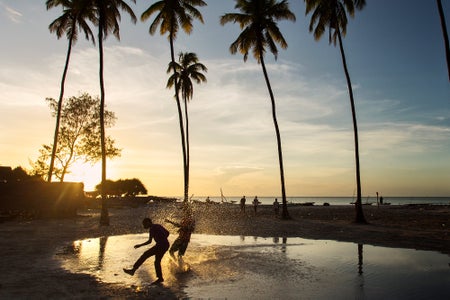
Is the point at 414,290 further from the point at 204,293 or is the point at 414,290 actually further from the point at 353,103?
the point at 353,103

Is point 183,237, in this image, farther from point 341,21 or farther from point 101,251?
point 341,21

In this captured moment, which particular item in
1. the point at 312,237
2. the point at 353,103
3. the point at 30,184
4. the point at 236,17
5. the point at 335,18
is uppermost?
the point at 236,17

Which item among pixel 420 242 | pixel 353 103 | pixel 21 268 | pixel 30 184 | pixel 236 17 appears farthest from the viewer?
pixel 236 17

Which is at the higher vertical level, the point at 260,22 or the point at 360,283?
the point at 260,22

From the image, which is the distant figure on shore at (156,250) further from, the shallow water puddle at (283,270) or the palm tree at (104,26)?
the palm tree at (104,26)

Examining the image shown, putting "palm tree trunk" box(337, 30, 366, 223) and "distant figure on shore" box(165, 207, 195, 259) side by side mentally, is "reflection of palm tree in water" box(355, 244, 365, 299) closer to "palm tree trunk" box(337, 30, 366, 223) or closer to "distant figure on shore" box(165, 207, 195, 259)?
"distant figure on shore" box(165, 207, 195, 259)

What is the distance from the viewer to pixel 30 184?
28.4 m

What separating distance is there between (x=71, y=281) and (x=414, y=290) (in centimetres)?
804

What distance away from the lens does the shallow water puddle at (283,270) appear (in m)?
8.09

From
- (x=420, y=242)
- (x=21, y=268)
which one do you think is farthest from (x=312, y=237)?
(x=21, y=268)

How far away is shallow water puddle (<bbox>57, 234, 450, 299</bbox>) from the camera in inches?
319

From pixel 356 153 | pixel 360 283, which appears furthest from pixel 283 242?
pixel 356 153

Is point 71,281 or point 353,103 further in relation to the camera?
point 353,103

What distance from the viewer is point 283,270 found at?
10461 mm
